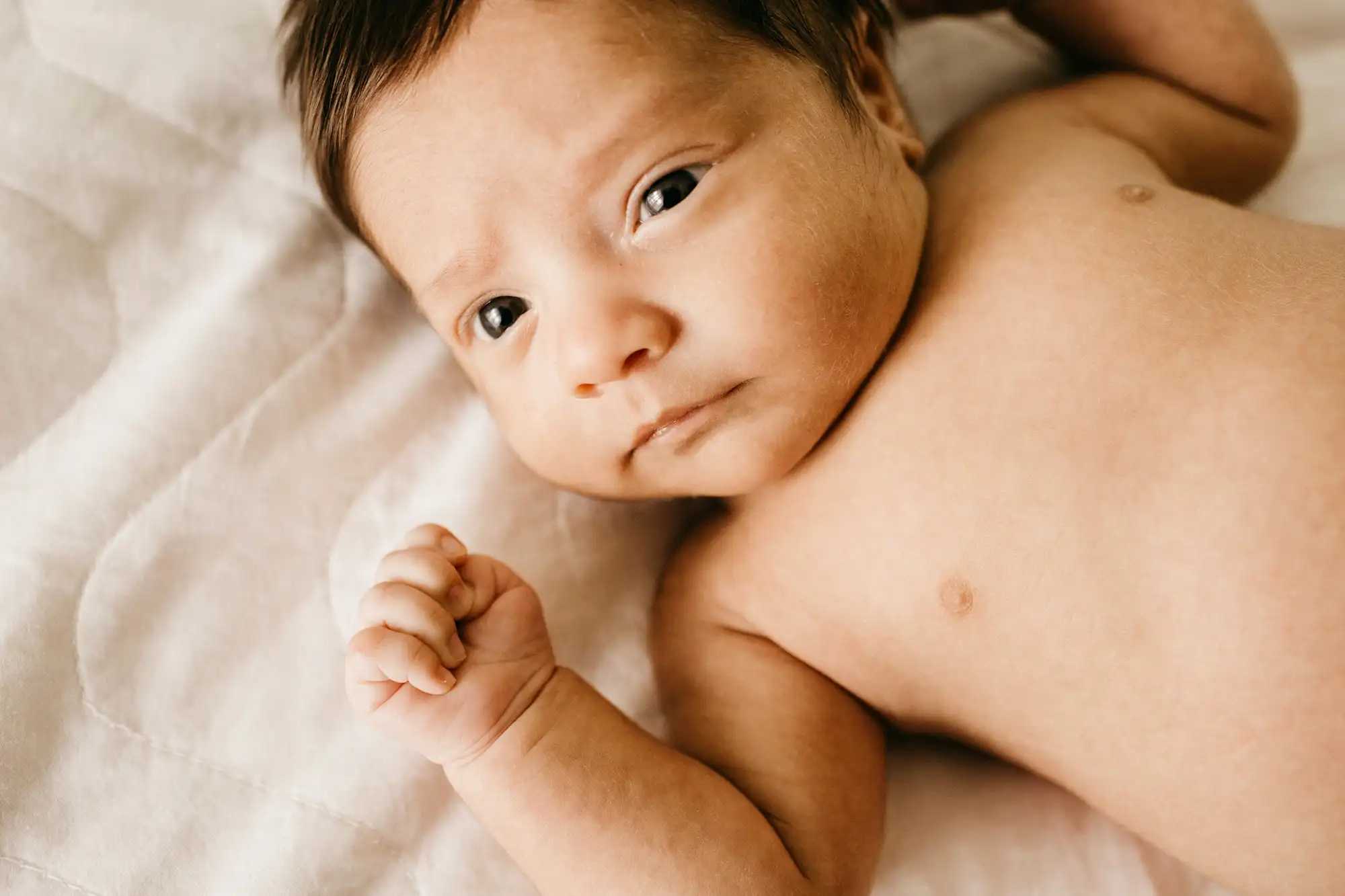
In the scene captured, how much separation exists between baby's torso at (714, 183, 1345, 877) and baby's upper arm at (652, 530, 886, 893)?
0.11 feet

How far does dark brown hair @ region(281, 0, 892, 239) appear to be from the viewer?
804 millimetres

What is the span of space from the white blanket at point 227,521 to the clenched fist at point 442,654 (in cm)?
9

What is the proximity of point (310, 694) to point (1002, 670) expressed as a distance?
56 centimetres

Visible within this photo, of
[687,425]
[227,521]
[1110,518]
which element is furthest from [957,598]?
[227,521]

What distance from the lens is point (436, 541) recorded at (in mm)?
851

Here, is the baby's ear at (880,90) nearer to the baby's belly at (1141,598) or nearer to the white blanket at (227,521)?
the baby's belly at (1141,598)

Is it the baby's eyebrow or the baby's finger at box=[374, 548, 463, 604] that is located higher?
the baby's eyebrow

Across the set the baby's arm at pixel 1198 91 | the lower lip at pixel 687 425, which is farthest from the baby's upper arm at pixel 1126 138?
the lower lip at pixel 687 425

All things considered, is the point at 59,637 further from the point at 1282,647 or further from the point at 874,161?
the point at 1282,647

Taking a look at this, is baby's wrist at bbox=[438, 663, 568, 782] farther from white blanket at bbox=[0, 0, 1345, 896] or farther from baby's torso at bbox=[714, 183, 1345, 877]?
baby's torso at bbox=[714, 183, 1345, 877]

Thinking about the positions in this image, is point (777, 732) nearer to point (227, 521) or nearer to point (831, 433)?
point (831, 433)

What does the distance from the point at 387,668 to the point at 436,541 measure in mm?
121

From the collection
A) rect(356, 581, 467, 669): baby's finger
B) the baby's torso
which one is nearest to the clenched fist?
rect(356, 581, 467, 669): baby's finger

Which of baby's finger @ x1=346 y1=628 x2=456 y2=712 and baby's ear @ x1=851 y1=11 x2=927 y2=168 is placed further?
baby's ear @ x1=851 y1=11 x2=927 y2=168
